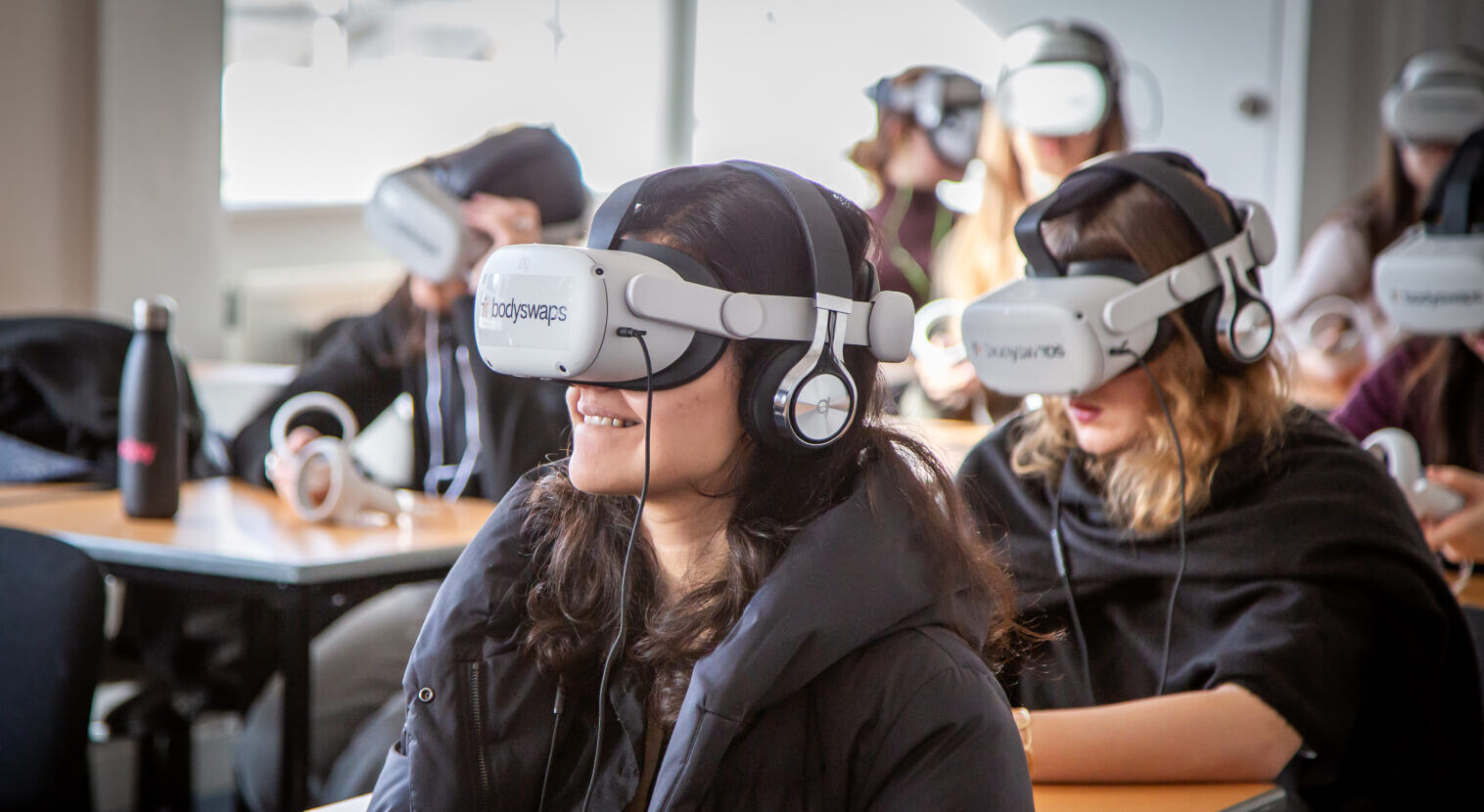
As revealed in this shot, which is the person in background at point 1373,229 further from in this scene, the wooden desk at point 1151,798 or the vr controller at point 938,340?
the wooden desk at point 1151,798

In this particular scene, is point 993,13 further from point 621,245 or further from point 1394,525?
point 621,245

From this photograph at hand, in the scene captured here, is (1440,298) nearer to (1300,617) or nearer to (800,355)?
(1300,617)

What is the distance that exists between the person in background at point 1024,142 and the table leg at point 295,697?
1505 millimetres

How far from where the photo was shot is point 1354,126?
425cm

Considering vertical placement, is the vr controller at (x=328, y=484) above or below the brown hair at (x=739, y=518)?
below

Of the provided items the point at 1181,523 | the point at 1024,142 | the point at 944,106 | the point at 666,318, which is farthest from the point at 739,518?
the point at 944,106

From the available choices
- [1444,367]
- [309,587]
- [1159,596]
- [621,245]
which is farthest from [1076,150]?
[621,245]

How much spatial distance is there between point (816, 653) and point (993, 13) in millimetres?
4121

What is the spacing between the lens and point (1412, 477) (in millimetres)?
1729

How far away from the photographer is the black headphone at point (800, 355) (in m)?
0.91

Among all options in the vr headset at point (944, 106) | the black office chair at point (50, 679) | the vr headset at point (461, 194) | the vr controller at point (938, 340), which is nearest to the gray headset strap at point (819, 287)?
the black office chair at point (50, 679)

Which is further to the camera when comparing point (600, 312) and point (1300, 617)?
point (1300, 617)

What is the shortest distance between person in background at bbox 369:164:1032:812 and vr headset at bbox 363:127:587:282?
3.32ft

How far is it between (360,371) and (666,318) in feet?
5.25
